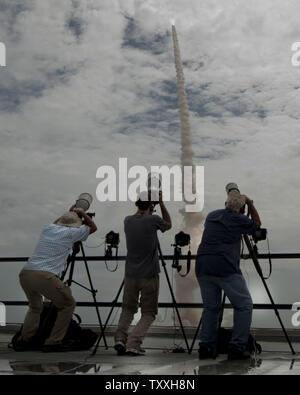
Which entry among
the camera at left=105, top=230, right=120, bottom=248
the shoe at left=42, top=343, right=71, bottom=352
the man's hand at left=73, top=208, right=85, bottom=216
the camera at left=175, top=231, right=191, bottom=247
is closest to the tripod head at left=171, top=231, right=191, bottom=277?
the camera at left=175, top=231, right=191, bottom=247

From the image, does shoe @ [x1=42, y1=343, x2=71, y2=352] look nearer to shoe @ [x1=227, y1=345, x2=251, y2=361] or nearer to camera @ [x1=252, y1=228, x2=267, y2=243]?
shoe @ [x1=227, y1=345, x2=251, y2=361]

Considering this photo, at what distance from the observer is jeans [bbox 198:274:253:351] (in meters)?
5.62

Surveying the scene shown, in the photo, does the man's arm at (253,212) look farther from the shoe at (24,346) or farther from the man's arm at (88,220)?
the shoe at (24,346)

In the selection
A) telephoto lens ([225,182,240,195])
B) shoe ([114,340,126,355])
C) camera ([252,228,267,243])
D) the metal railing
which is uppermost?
telephoto lens ([225,182,240,195])

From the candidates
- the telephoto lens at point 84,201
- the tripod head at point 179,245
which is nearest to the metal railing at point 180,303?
the tripod head at point 179,245

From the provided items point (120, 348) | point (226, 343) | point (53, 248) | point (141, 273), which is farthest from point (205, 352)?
point (53, 248)

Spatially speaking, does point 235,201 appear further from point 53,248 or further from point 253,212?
point 53,248

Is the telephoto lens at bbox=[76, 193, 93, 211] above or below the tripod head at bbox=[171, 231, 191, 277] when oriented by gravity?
above

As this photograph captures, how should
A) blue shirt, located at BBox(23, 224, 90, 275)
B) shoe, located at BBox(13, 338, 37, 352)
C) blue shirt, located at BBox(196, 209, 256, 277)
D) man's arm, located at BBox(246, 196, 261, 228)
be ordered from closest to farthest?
blue shirt, located at BBox(196, 209, 256, 277) → man's arm, located at BBox(246, 196, 261, 228) → blue shirt, located at BBox(23, 224, 90, 275) → shoe, located at BBox(13, 338, 37, 352)

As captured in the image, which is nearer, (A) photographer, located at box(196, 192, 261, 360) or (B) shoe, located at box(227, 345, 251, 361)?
(B) shoe, located at box(227, 345, 251, 361)

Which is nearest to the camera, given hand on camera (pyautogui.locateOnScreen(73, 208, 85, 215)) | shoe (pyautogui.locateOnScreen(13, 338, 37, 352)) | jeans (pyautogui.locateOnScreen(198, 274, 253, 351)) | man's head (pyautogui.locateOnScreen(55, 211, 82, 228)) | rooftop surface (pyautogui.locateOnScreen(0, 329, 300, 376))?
rooftop surface (pyautogui.locateOnScreen(0, 329, 300, 376))

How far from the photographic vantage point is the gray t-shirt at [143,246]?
6195mm
